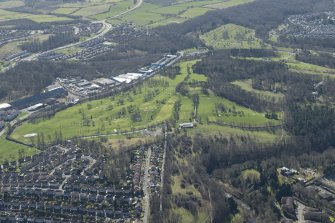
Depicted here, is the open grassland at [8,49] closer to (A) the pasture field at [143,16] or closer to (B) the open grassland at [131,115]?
(A) the pasture field at [143,16]

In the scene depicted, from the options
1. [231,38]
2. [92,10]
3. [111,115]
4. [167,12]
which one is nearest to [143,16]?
A: [167,12]

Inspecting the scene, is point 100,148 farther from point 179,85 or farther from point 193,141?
point 179,85

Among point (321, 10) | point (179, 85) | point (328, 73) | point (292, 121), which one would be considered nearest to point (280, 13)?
point (321, 10)

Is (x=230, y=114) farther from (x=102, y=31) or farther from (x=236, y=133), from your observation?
(x=102, y=31)

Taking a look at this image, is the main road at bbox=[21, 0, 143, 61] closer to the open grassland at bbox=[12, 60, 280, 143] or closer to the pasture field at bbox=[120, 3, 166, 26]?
the pasture field at bbox=[120, 3, 166, 26]

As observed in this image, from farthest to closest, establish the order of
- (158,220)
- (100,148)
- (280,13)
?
(280,13) < (100,148) < (158,220)

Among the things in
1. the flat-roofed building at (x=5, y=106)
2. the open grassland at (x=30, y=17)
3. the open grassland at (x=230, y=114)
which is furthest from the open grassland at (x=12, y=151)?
the open grassland at (x=30, y=17)

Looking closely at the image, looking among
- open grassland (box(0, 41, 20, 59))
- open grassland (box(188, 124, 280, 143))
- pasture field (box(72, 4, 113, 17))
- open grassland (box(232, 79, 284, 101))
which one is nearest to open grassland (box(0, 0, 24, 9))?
pasture field (box(72, 4, 113, 17))
